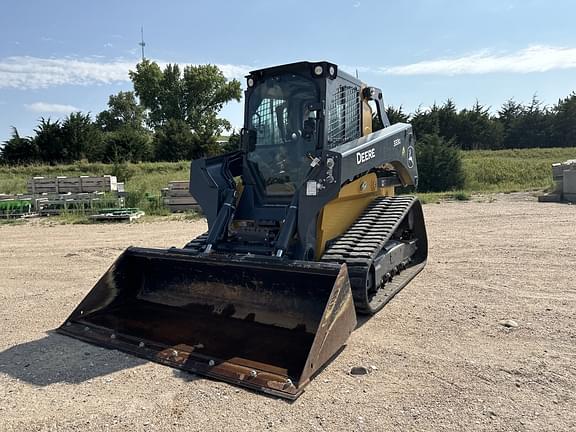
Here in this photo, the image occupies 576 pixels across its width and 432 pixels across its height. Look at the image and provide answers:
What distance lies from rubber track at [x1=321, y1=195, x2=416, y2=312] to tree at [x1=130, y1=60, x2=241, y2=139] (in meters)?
46.3

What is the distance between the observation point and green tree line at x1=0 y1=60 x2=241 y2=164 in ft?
106

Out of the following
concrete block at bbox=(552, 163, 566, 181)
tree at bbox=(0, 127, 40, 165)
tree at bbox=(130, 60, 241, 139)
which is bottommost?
concrete block at bbox=(552, 163, 566, 181)

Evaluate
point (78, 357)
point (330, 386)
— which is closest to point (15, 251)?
point (78, 357)

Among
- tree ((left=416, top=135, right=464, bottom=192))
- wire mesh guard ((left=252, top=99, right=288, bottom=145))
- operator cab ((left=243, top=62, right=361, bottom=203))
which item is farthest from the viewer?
tree ((left=416, top=135, right=464, bottom=192))

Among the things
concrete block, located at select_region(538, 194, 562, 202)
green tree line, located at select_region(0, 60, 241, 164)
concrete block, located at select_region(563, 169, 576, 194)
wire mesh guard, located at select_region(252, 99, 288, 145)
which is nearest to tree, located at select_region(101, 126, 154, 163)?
green tree line, located at select_region(0, 60, 241, 164)

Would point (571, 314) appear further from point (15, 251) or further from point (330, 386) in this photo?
point (15, 251)

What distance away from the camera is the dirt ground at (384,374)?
2939 millimetres

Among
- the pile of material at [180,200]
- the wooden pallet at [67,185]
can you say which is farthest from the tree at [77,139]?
the pile of material at [180,200]

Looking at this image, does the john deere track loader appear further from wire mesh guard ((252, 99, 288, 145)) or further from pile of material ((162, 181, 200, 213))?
pile of material ((162, 181, 200, 213))

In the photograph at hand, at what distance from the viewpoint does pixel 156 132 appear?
129 ft

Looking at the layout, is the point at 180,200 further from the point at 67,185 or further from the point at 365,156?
the point at 365,156

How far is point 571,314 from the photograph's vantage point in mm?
4703

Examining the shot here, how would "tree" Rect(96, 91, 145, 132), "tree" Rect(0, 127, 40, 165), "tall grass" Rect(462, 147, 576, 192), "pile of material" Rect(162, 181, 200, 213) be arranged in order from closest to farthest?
1. "pile of material" Rect(162, 181, 200, 213)
2. "tall grass" Rect(462, 147, 576, 192)
3. "tree" Rect(0, 127, 40, 165)
4. "tree" Rect(96, 91, 145, 132)

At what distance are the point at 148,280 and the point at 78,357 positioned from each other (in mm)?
1336
